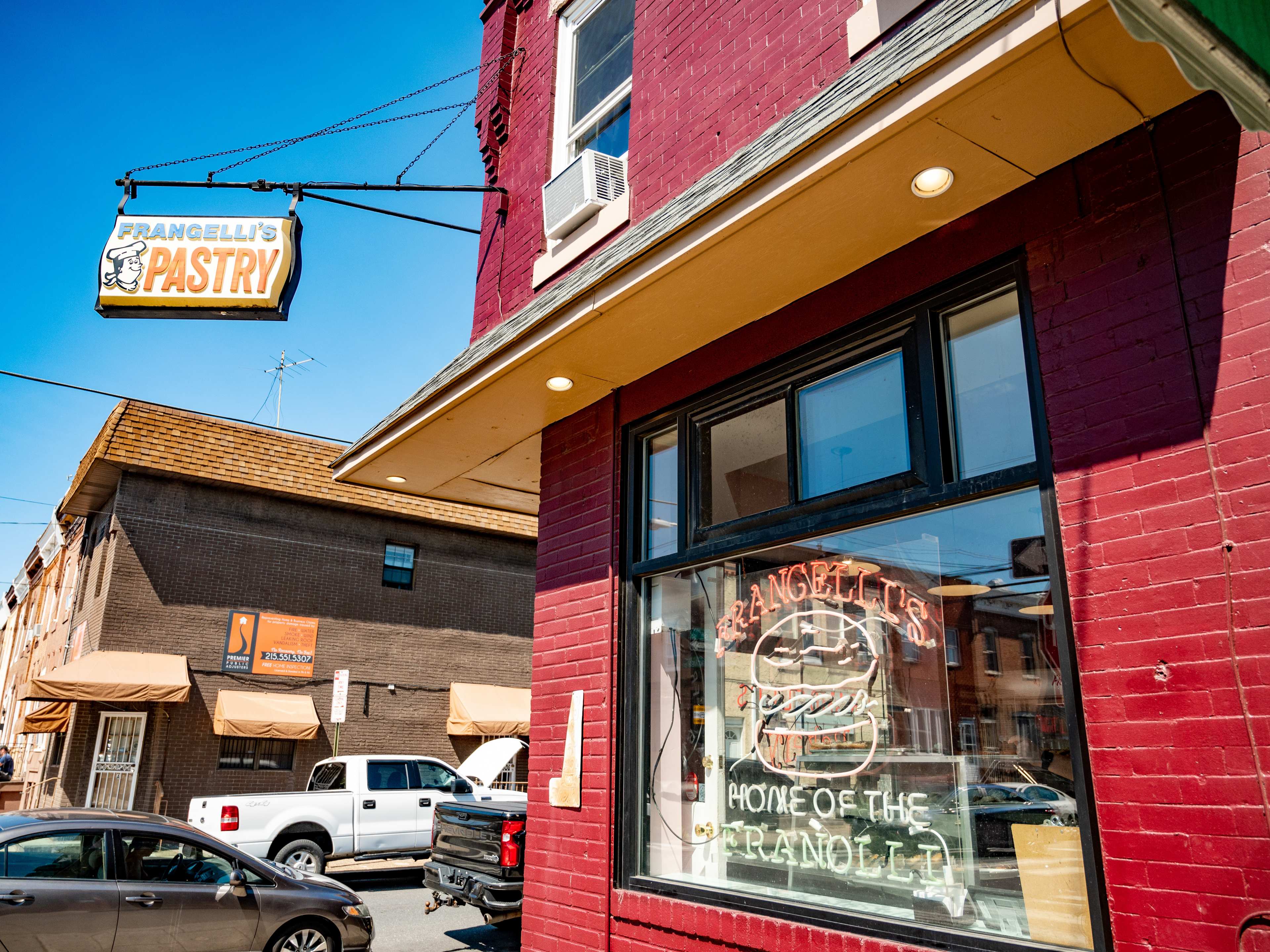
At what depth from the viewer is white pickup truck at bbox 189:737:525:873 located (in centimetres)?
1251

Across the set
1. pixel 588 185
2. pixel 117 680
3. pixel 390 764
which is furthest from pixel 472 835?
pixel 117 680

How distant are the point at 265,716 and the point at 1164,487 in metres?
19.3

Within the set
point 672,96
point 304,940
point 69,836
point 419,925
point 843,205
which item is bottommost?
point 419,925

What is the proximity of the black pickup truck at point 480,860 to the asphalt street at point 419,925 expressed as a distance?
0.34m

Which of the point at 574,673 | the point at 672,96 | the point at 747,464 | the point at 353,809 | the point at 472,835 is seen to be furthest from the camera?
the point at 353,809

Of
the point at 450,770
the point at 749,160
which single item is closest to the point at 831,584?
the point at 749,160

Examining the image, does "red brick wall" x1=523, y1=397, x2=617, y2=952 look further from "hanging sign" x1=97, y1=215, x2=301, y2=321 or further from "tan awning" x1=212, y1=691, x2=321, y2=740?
"tan awning" x1=212, y1=691, x2=321, y2=740

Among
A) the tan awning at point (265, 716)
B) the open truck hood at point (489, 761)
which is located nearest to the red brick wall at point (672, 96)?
the open truck hood at point (489, 761)

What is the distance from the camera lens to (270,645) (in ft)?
67.1

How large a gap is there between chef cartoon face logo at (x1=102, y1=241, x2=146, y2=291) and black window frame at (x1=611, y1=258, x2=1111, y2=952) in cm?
492

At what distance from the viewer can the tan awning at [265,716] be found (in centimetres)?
1888

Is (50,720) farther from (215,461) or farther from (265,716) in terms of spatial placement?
(215,461)

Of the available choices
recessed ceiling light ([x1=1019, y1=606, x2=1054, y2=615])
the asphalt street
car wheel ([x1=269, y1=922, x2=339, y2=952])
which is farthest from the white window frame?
the asphalt street

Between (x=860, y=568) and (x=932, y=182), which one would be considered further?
(x=860, y=568)
